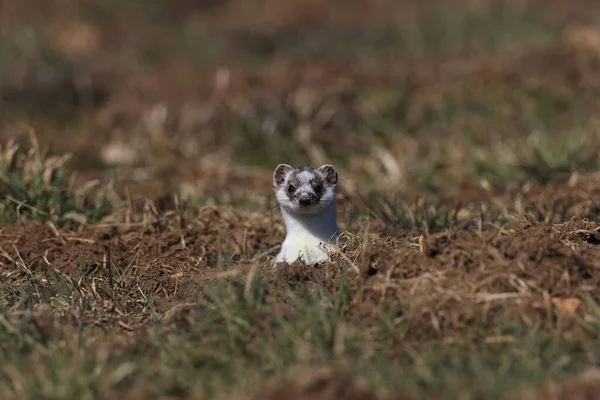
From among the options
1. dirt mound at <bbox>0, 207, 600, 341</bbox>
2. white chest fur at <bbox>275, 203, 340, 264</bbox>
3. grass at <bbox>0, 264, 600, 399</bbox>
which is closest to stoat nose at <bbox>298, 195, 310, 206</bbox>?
white chest fur at <bbox>275, 203, 340, 264</bbox>

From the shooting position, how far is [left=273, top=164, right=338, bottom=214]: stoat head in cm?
652

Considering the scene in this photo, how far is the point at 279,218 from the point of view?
7676 millimetres

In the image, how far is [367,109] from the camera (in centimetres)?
1198

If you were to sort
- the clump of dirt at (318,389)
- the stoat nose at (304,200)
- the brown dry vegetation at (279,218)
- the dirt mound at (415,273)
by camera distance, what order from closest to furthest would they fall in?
the clump of dirt at (318,389) → the brown dry vegetation at (279,218) → the dirt mound at (415,273) → the stoat nose at (304,200)

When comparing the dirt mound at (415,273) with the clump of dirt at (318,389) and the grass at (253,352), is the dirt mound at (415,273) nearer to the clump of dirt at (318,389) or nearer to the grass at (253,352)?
the grass at (253,352)

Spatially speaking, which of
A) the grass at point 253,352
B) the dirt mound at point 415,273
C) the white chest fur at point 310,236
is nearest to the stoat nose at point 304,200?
the white chest fur at point 310,236

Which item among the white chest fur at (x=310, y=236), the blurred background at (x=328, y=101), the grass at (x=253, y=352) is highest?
the grass at (x=253, y=352)

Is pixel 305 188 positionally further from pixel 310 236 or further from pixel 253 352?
pixel 253 352

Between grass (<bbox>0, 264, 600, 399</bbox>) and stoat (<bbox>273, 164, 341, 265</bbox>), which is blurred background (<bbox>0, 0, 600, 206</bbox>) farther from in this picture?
grass (<bbox>0, 264, 600, 399</bbox>)

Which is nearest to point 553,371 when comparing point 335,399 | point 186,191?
point 335,399

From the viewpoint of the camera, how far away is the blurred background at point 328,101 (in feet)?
32.6

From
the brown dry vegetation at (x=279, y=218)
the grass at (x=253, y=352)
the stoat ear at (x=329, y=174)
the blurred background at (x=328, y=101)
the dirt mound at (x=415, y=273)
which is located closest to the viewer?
the grass at (x=253, y=352)

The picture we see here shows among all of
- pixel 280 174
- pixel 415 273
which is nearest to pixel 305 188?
pixel 280 174

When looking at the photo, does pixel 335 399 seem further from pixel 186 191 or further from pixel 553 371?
pixel 186 191
